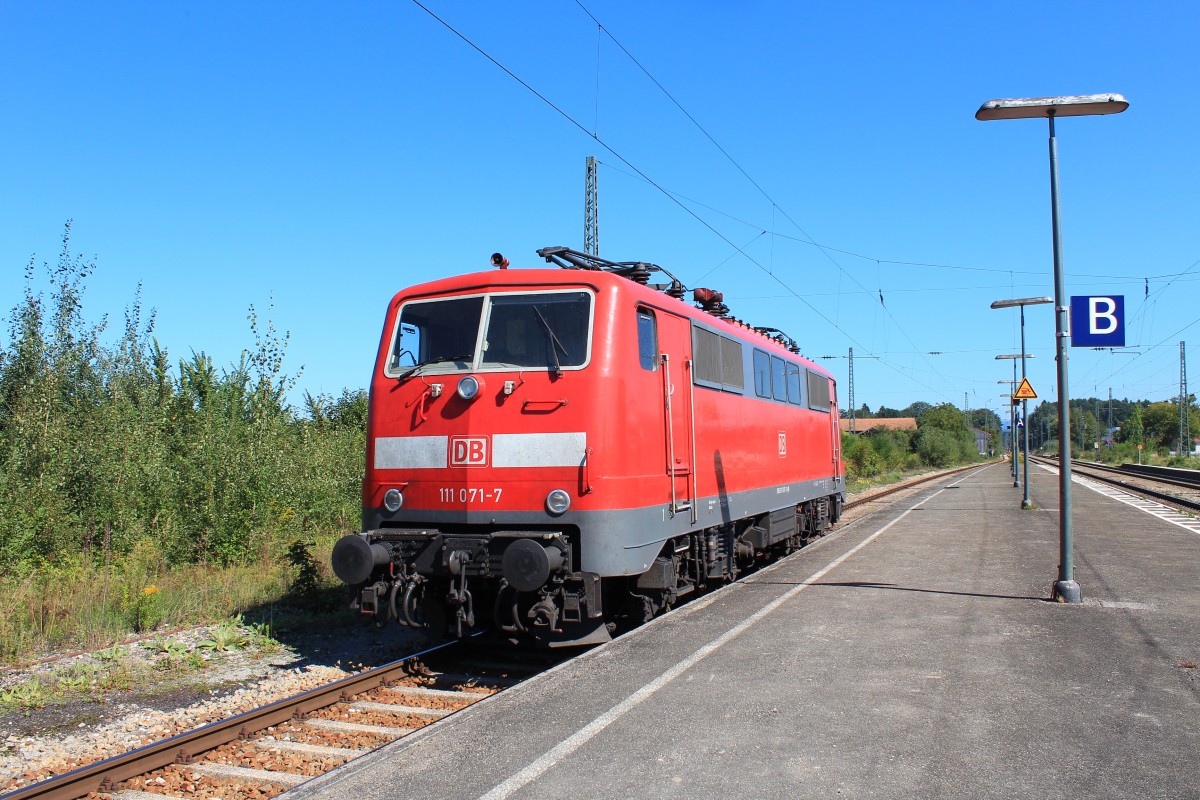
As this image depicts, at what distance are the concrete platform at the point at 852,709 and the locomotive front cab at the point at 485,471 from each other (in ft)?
2.85

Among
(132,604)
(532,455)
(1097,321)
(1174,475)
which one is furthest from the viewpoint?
(1174,475)

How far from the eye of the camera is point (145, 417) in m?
15.4

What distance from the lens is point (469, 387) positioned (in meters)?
7.63

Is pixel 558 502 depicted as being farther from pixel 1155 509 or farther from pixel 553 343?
pixel 1155 509

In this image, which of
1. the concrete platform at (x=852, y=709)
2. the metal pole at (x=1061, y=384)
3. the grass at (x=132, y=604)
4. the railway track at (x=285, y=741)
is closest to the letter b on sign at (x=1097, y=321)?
the metal pole at (x=1061, y=384)

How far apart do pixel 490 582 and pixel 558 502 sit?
1.05 m

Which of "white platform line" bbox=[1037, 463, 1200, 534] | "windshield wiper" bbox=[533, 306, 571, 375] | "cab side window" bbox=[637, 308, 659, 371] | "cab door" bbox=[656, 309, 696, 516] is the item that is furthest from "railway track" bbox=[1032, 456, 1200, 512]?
"windshield wiper" bbox=[533, 306, 571, 375]

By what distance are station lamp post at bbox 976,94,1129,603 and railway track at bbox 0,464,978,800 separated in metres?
5.77

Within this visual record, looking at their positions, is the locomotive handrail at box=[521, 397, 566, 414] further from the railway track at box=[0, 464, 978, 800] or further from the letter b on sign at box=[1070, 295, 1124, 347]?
the letter b on sign at box=[1070, 295, 1124, 347]

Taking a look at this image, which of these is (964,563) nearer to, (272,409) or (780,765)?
(780,765)

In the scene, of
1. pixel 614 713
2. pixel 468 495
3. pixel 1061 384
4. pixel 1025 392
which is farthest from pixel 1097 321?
pixel 1025 392

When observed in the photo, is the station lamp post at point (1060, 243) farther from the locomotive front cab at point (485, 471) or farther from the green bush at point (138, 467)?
the green bush at point (138, 467)

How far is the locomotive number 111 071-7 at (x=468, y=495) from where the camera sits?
7547 mm

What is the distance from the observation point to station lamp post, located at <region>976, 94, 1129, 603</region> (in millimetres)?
9344
